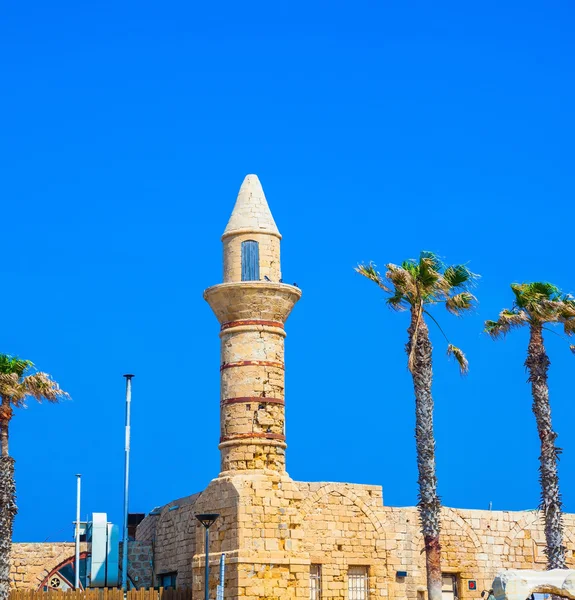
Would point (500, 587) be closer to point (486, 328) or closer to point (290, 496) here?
point (290, 496)

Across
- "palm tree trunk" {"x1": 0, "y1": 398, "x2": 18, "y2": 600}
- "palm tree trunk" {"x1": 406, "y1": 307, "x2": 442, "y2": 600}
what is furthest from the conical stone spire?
"palm tree trunk" {"x1": 0, "y1": 398, "x2": 18, "y2": 600}

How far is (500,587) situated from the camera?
23.7 m

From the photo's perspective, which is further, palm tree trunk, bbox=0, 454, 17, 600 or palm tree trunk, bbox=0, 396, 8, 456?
palm tree trunk, bbox=0, 396, 8, 456

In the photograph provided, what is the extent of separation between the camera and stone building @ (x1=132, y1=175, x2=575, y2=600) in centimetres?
2733

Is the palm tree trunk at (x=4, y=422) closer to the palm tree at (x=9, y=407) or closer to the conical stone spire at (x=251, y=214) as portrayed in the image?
the palm tree at (x=9, y=407)

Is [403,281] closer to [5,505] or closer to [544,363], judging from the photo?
[544,363]

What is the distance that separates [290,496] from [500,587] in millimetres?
6108

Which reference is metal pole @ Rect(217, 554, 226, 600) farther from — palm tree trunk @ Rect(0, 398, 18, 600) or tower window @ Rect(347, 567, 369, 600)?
palm tree trunk @ Rect(0, 398, 18, 600)

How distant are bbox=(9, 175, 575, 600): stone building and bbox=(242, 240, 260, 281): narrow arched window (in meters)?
0.03

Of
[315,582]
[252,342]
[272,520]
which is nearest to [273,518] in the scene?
[272,520]

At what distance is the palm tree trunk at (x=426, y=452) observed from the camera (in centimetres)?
2634

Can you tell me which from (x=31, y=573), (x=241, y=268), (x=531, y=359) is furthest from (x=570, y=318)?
(x=31, y=573)

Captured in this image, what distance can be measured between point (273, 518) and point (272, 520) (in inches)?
2.1

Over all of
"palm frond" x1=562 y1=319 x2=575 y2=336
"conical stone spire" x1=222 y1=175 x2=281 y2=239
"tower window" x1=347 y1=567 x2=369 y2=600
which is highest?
"conical stone spire" x1=222 y1=175 x2=281 y2=239
